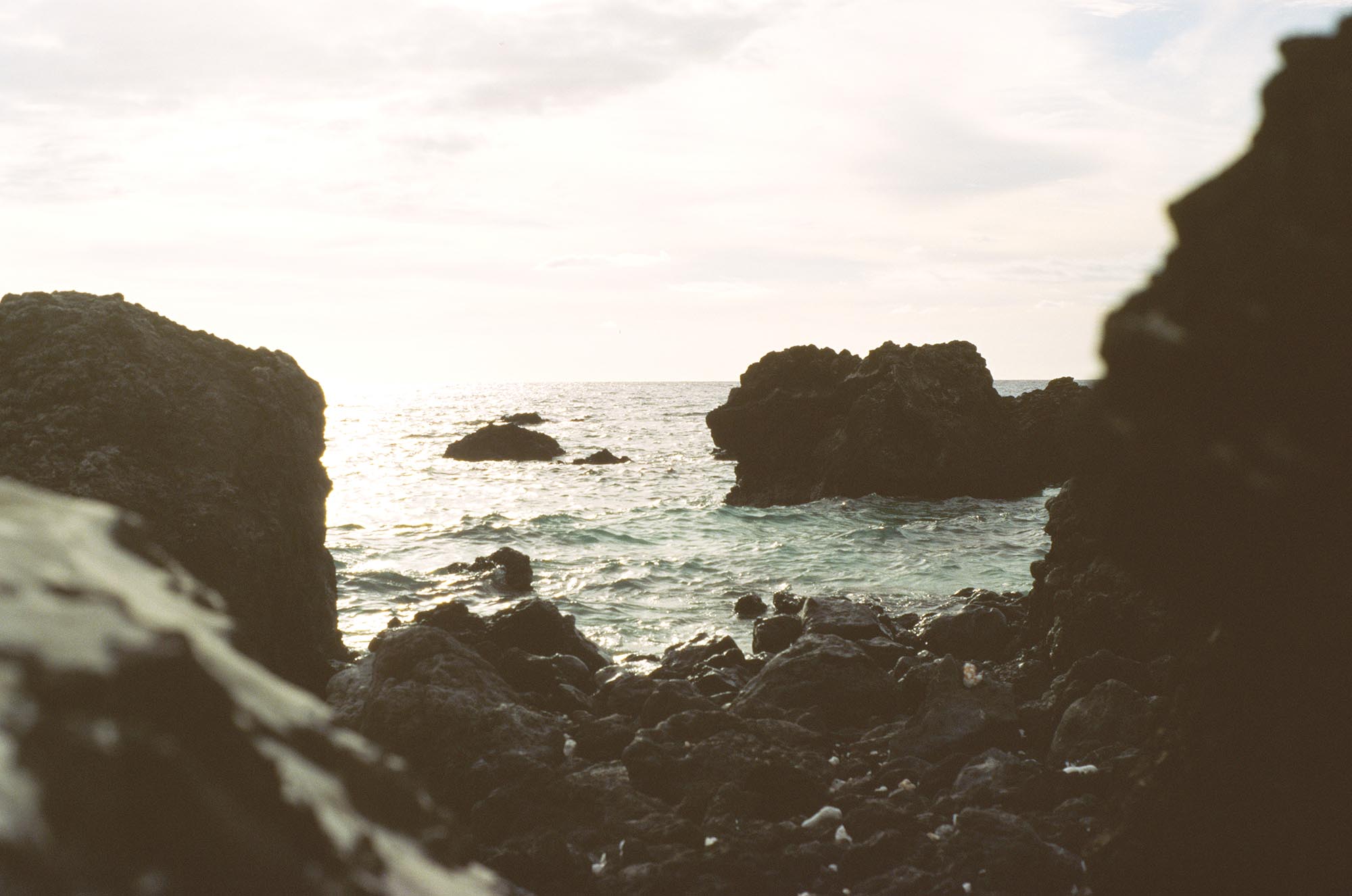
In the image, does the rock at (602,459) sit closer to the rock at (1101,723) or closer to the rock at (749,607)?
the rock at (749,607)

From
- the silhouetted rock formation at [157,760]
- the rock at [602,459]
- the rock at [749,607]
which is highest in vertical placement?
the silhouetted rock formation at [157,760]

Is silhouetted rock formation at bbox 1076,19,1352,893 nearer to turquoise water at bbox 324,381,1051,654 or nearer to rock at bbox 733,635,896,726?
rock at bbox 733,635,896,726

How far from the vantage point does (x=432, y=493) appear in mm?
33094

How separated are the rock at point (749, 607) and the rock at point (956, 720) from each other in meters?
7.21

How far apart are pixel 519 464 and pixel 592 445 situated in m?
11.4

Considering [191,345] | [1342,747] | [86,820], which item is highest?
[191,345]

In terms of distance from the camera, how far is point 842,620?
12555mm

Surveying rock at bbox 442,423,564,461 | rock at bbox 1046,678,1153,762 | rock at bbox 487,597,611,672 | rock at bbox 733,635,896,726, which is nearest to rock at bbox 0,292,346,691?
rock at bbox 487,597,611,672

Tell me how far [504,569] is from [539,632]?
675 cm

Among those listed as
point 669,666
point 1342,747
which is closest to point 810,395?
point 669,666

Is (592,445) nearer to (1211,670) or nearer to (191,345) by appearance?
(191,345)

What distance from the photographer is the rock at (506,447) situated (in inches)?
1943

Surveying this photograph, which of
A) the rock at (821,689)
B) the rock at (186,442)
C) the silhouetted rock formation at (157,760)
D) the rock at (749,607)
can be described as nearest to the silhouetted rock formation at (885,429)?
the rock at (749,607)

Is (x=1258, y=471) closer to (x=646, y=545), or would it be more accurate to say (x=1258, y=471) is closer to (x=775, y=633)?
(x=775, y=633)
